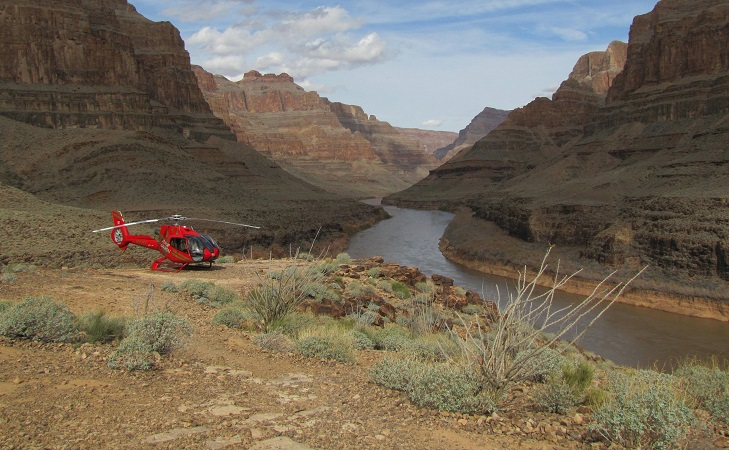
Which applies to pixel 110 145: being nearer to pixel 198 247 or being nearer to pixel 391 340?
pixel 198 247

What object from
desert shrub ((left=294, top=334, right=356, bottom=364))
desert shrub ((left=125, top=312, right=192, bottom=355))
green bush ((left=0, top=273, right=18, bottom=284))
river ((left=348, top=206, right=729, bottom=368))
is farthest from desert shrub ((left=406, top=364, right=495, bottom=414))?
green bush ((left=0, top=273, right=18, bottom=284))

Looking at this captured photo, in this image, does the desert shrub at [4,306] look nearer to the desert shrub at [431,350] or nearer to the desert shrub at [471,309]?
the desert shrub at [431,350]

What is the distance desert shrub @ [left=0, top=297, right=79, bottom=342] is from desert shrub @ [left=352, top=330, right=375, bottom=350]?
4.60 meters

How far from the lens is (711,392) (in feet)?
29.5

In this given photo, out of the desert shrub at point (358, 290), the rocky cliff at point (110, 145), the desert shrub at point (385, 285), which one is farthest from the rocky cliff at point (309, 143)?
the desert shrub at point (358, 290)

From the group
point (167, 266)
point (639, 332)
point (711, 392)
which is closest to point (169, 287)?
point (167, 266)

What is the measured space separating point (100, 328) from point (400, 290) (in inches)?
453

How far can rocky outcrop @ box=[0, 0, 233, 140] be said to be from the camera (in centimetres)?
6134

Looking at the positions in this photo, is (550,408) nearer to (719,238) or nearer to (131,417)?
(131,417)

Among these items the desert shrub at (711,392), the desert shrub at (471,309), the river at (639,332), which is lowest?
the river at (639,332)

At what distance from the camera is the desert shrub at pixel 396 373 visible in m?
8.52

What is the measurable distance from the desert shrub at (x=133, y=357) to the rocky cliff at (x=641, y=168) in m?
27.6

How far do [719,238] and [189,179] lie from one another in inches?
1697

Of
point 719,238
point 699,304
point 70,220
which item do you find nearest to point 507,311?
point 70,220
